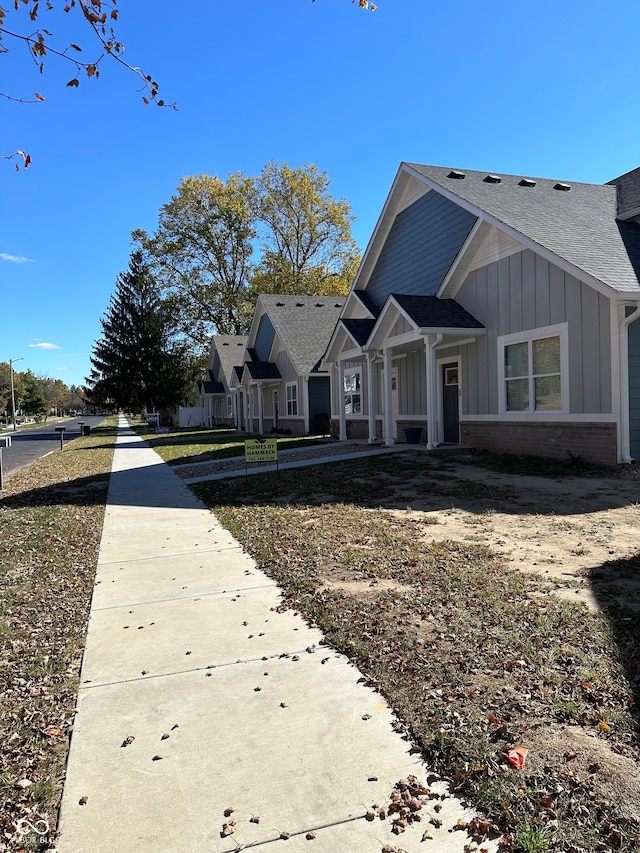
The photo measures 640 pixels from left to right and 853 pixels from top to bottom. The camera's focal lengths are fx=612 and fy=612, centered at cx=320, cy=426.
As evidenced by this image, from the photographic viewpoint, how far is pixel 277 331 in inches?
1160

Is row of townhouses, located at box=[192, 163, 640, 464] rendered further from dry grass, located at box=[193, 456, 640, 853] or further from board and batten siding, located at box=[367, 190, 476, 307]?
dry grass, located at box=[193, 456, 640, 853]

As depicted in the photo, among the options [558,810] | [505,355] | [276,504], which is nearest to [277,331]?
[505,355]

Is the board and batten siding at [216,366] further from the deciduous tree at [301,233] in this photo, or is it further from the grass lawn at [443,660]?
the grass lawn at [443,660]

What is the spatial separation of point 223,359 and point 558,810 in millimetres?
42866

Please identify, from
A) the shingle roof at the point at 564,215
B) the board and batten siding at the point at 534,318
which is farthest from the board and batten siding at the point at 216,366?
the board and batten siding at the point at 534,318

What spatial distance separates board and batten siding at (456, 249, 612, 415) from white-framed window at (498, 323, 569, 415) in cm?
18

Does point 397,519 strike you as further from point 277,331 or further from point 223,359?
point 223,359

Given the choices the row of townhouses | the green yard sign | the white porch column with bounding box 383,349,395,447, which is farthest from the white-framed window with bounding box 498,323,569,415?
the green yard sign

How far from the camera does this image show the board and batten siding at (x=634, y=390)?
10.9 meters

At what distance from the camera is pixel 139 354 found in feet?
164

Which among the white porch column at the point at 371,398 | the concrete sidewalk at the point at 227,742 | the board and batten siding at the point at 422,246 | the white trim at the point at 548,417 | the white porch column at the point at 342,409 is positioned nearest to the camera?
the concrete sidewalk at the point at 227,742

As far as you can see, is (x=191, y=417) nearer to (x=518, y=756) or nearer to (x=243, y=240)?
(x=243, y=240)

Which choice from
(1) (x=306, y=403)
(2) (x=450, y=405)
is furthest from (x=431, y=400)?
(1) (x=306, y=403)

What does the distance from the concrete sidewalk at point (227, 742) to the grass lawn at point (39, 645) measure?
0.35 feet
